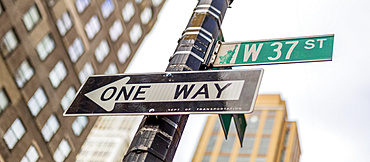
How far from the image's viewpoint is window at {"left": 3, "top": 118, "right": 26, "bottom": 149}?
3291 cm

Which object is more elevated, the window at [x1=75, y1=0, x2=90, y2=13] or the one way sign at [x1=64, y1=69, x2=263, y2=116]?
the window at [x1=75, y1=0, x2=90, y2=13]

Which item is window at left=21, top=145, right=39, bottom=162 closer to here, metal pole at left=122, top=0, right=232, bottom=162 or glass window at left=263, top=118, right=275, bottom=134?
metal pole at left=122, top=0, right=232, bottom=162

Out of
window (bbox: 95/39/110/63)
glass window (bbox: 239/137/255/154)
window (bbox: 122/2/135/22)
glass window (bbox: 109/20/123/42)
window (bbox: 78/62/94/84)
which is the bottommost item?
window (bbox: 78/62/94/84)

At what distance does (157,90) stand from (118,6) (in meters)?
39.4

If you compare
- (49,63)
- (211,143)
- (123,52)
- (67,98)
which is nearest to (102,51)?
(123,52)

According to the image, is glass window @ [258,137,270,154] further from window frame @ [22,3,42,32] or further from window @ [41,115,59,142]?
window frame @ [22,3,42,32]

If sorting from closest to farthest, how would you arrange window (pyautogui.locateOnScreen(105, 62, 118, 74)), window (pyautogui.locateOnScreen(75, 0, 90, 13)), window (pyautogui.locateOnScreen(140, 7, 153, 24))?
window (pyautogui.locateOnScreen(75, 0, 90, 13)) < window (pyautogui.locateOnScreen(105, 62, 118, 74)) < window (pyautogui.locateOnScreen(140, 7, 153, 24))

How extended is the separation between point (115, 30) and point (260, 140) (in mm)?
57636

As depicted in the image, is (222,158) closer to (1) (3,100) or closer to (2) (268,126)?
(2) (268,126)

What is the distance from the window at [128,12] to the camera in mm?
44500

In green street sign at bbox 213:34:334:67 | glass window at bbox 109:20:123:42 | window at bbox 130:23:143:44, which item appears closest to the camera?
green street sign at bbox 213:34:334:67

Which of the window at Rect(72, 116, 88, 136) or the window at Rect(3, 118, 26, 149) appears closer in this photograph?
the window at Rect(3, 118, 26, 149)

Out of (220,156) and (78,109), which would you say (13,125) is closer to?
(78,109)

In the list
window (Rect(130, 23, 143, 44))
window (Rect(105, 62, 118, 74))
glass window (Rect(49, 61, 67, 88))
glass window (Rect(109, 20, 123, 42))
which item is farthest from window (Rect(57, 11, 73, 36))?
window (Rect(130, 23, 143, 44))
